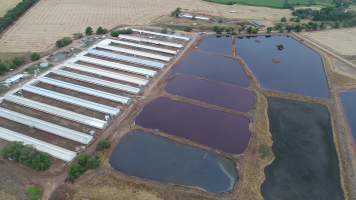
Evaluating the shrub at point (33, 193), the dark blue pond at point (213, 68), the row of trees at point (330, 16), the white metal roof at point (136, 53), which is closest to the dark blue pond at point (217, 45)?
the dark blue pond at point (213, 68)

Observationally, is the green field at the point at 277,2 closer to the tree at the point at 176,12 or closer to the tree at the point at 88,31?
the tree at the point at 176,12

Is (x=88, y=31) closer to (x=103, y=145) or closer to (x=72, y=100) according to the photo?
(x=72, y=100)

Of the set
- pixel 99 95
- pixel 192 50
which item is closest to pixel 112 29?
pixel 192 50

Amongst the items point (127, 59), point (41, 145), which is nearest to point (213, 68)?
point (127, 59)

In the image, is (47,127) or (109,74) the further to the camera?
(109,74)

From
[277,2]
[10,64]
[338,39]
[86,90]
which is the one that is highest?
[277,2]

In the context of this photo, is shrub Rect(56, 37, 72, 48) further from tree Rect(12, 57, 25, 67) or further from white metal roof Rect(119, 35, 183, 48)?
white metal roof Rect(119, 35, 183, 48)

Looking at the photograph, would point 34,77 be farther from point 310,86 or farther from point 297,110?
point 310,86
